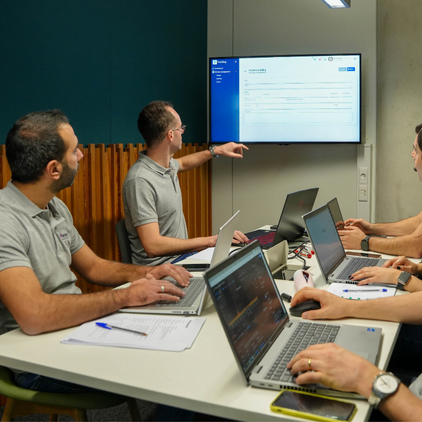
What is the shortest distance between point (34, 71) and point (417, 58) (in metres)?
3.16

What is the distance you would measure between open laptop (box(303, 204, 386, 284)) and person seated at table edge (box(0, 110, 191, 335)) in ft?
1.95

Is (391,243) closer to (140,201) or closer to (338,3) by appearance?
(140,201)

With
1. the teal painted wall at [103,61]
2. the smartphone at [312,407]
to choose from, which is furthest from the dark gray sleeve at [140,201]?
the smartphone at [312,407]

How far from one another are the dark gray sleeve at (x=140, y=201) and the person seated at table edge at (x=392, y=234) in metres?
1.13

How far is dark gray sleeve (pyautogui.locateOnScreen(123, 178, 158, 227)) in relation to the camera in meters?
2.89

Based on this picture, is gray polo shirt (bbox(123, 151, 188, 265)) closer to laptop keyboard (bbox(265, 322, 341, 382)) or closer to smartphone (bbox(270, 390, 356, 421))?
laptop keyboard (bbox(265, 322, 341, 382))

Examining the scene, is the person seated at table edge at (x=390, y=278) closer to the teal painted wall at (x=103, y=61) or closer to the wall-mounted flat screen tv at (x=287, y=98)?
the teal painted wall at (x=103, y=61)

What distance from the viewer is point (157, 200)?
303 centimetres

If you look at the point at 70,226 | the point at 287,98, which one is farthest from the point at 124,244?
the point at 287,98

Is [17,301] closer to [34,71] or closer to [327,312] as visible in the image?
[327,312]

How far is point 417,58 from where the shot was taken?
4207mm

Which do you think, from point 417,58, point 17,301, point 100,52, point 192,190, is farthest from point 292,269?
point 417,58

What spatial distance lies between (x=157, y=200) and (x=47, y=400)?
1.70m

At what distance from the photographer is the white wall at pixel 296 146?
442 centimetres
